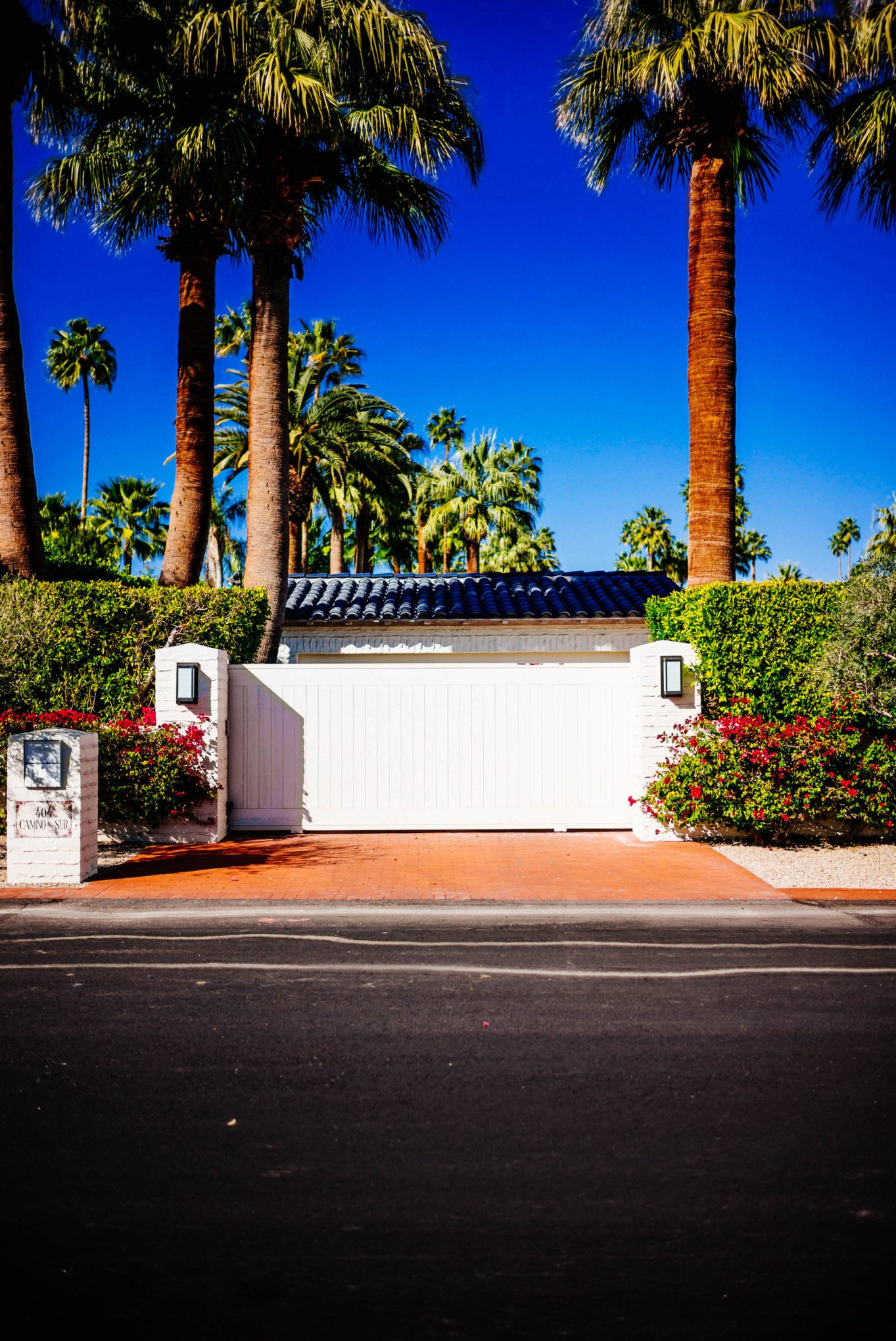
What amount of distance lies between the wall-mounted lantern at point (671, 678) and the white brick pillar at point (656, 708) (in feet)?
0.16

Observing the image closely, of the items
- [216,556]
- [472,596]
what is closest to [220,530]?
[216,556]

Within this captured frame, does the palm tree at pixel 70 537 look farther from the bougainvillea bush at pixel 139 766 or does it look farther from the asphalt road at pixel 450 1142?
the asphalt road at pixel 450 1142

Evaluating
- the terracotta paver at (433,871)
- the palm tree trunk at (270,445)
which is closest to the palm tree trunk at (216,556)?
the palm tree trunk at (270,445)

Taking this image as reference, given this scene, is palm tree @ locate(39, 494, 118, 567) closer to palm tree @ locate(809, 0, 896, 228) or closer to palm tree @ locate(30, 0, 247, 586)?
palm tree @ locate(30, 0, 247, 586)

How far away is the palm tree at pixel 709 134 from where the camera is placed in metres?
12.8

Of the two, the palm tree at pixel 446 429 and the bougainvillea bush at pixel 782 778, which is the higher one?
the palm tree at pixel 446 429

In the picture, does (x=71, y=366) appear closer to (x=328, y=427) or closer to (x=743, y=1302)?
(x=328, y=427)

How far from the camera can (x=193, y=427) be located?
15.3 metres

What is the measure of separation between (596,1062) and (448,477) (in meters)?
40.4

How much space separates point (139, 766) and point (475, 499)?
3412 centimetres

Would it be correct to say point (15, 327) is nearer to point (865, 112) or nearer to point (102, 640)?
point (102, 640)

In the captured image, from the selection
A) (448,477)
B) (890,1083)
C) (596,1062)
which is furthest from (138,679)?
(448,477)

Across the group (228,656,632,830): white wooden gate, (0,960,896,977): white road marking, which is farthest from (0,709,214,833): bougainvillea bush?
(0,960,896,977): white road marking

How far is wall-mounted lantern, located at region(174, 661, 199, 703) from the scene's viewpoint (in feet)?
37.0
